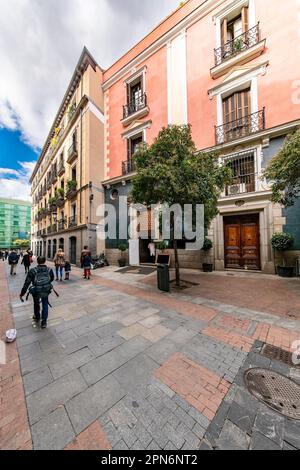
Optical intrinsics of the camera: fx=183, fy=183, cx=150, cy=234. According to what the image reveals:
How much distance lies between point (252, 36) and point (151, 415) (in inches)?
634

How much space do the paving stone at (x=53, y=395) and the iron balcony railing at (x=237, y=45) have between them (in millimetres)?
15365

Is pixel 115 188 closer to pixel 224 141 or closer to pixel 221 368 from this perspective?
pixel 224 141

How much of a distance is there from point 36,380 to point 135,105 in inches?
681

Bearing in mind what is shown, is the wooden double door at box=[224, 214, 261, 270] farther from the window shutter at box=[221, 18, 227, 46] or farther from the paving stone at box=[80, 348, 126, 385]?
the window shutter at box=[221, 18, 227, 46]

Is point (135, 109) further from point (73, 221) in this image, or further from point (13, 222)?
point (13, 222)

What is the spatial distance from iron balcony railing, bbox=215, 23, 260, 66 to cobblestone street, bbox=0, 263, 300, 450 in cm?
1341

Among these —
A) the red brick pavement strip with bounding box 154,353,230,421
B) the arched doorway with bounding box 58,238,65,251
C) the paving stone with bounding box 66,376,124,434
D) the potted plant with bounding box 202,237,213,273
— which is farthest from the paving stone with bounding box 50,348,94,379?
the arched doorway with bounding box 58,238,65,251

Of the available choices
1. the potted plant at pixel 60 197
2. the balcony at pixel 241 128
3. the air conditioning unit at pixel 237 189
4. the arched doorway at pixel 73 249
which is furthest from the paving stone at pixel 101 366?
the potted plant at pixel 60 197

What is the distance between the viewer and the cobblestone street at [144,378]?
1.80 metres

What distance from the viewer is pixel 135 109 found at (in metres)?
14.5

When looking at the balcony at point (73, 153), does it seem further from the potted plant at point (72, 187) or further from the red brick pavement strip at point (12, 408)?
the red brick pavement strip at point (12, 408)

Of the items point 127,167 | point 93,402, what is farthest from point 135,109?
point 93,402

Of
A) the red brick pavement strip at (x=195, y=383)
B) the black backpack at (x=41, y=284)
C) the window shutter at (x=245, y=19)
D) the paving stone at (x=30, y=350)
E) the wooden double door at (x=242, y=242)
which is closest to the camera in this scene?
the red brick pavement strip at (x=195, y=383)
